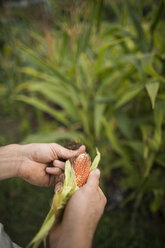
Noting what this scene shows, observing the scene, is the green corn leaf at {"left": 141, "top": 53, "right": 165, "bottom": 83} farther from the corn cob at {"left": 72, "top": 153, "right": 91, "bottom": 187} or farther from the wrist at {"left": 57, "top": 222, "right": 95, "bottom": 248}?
the wrist at {"left": 57, "top": 222, "right": 95, "bottom": 248}

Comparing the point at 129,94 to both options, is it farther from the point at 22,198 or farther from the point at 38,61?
the point at 22,198

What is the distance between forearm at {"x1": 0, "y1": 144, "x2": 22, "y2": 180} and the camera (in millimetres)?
703

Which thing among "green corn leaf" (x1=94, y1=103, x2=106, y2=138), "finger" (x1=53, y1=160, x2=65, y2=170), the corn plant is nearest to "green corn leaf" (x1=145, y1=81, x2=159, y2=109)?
the corn plant

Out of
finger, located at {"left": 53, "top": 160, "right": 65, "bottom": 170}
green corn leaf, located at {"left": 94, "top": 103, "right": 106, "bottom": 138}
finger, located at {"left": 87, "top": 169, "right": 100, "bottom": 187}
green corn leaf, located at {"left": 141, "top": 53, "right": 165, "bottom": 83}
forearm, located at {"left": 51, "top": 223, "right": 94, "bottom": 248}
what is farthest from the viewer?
green corn leaf, located at {"left": 94, "top": 103, "right": 106, "bottom": 138}

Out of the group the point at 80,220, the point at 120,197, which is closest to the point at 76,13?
the point at 80,220

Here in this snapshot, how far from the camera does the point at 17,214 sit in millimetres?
1159

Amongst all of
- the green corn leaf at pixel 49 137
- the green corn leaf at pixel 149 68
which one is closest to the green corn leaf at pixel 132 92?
the green corn leaf at pixel 149 68

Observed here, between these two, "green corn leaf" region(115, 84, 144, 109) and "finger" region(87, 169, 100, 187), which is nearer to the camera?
"finger" region(87, 169, 100, 187)

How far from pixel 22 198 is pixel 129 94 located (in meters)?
1.00

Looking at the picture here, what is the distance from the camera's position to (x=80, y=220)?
0.50 metres

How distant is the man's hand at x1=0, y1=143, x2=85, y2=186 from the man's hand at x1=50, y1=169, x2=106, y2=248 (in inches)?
7.0

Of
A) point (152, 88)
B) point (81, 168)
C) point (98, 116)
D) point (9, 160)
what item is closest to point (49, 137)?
point (98, 116)

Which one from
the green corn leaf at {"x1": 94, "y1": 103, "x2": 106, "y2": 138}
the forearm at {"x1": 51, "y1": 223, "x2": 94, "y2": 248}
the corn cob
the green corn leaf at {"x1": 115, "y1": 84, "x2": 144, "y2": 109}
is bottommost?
the green corn leaf at {"x1": 94, "y1": 103, "x2": 106, "y2": 138}

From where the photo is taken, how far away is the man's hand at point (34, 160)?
0.71 metres
